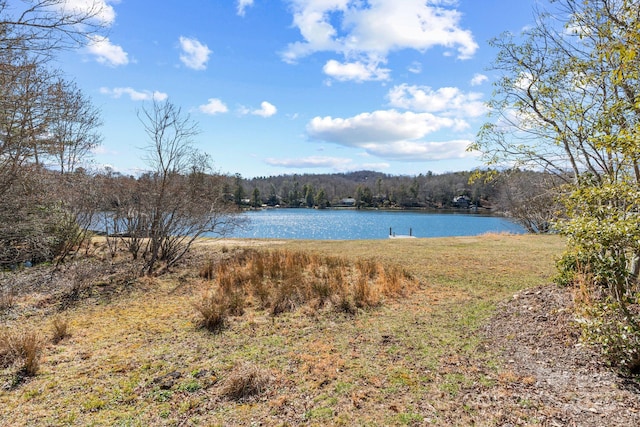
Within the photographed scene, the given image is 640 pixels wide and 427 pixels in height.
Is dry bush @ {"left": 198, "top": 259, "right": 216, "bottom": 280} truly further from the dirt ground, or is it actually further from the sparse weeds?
the dirt ground

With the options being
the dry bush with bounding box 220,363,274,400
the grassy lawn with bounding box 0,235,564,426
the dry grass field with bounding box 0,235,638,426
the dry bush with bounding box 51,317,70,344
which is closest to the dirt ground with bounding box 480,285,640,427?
the dry grass field with bounding box 0,235,638,426

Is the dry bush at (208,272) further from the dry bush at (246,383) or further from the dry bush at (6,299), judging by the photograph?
the dry bush at (246,383)

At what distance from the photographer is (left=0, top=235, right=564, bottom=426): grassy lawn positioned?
3.14 m

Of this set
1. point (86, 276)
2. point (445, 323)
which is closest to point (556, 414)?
point (445, 323)

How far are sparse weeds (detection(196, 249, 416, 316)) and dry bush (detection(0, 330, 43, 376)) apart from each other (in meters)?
2.78

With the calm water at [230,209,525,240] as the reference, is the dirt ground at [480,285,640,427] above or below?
above

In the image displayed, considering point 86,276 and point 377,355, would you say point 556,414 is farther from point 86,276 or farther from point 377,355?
point 86,276

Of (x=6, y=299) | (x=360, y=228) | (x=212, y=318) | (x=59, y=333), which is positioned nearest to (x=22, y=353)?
(x=59, y=333)

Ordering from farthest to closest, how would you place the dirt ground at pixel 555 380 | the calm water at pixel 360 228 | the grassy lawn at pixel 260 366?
the calm water at pixel 360 228, the grassy lawn at pixel 260 366, the dirt ground at pixel 555 380

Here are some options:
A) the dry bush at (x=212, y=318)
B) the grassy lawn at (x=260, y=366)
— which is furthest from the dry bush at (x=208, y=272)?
the dry bush at (x=212, y=318)

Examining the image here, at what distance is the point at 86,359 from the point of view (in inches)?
174

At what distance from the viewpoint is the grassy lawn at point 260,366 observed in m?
3.14

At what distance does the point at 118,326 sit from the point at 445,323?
225 inches

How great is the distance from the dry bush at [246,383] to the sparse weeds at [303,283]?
2.49 metres
